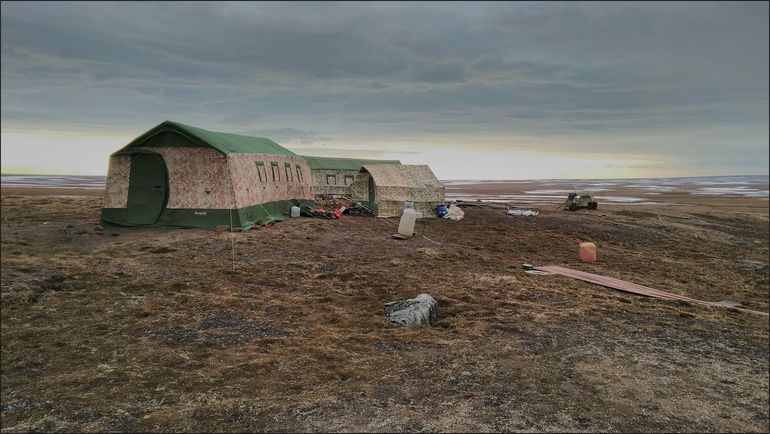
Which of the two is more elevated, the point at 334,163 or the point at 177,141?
the point at 177,141

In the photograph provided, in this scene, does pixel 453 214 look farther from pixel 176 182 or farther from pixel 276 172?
pixel 176 182

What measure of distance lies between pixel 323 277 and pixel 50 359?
5944mm

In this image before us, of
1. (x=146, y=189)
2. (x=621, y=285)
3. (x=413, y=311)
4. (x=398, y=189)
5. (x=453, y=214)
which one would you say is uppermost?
(x=146, y=189)

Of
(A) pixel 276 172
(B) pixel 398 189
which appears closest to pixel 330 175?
(B) pixel 398 189

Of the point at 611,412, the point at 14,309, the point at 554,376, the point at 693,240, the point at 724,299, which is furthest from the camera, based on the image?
the point at 693,240

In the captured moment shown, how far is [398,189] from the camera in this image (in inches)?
929

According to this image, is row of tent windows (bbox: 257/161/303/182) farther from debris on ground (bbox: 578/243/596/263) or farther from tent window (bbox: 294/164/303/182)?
debris on ground (bbox: 578/243/596/263)

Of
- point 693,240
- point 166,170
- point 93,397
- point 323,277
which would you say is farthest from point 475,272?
point 693,240

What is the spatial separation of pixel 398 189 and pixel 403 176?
1110 millimetres

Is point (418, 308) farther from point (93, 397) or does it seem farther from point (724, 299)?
point (724, 299)

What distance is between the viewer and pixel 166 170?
17.1m

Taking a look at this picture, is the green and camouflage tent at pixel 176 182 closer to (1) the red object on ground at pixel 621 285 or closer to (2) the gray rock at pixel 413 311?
(2) the gray rock at pixel 413 311

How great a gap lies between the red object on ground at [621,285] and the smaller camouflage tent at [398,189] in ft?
35.6

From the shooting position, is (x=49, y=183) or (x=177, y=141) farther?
(x=49, y=183)
